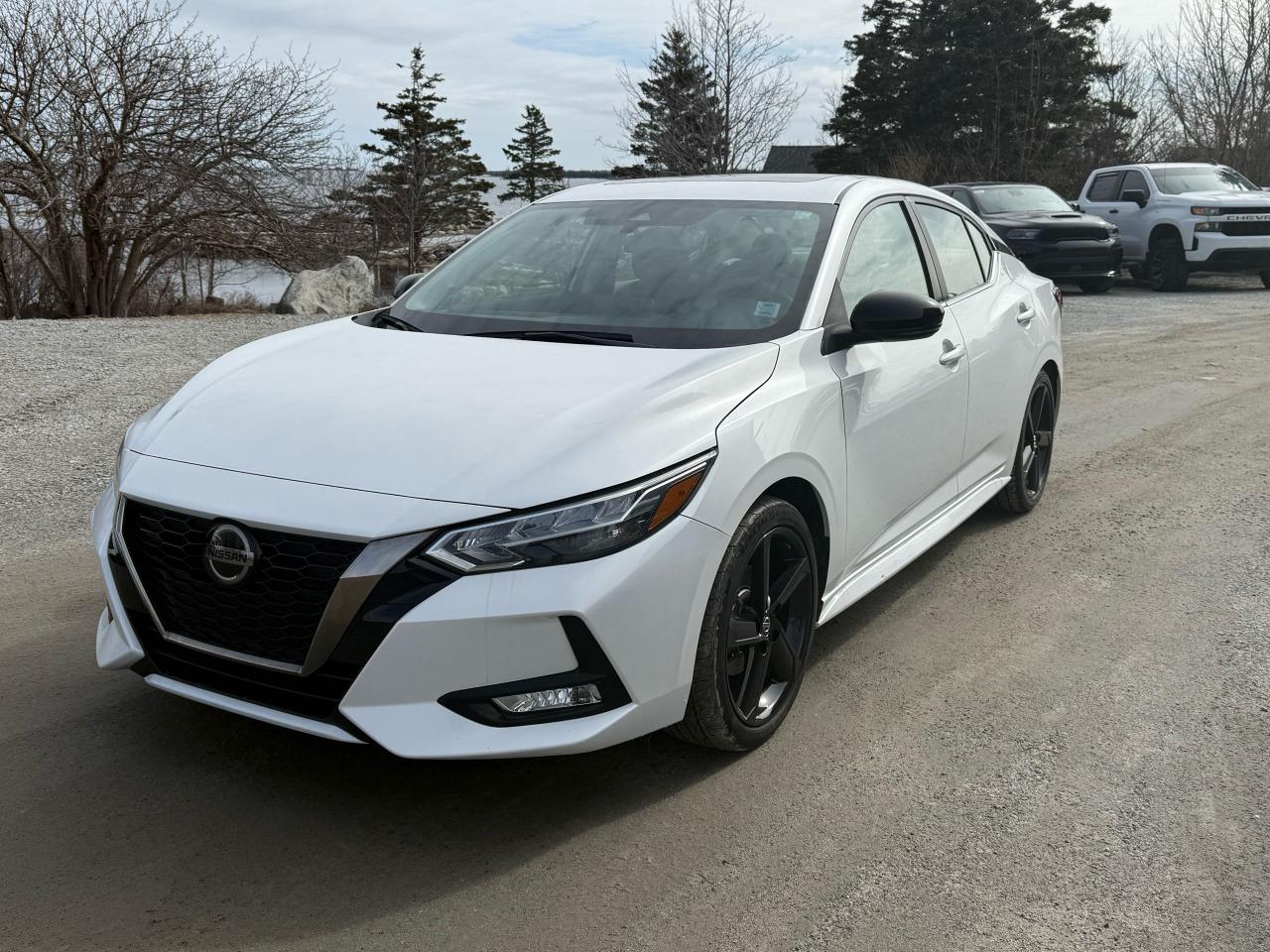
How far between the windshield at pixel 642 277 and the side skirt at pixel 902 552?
0.92 metres

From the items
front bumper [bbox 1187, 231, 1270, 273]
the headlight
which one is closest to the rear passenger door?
the headlight

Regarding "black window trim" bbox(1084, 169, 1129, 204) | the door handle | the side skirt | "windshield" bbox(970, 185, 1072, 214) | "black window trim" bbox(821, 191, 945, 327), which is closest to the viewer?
the side skirt

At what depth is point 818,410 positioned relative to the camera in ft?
11.7

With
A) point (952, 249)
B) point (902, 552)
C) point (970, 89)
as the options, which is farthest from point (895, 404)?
point (970, 89)

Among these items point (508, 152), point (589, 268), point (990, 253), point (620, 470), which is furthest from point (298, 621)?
point (508, 152)

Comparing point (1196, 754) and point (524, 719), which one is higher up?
point (524, 719)

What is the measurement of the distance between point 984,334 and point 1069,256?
520 inches

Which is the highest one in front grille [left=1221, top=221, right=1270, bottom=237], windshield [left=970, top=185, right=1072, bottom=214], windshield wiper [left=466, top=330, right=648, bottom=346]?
windshield [left=970, top=185, right=1072, bottom=214]

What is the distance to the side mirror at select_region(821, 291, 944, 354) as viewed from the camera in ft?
12.3

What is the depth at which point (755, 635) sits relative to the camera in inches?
133

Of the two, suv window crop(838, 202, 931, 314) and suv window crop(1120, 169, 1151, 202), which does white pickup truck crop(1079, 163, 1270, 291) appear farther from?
suv window crop(838, 202, 931, 314)

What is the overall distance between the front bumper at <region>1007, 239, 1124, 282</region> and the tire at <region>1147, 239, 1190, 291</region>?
5.07 ft

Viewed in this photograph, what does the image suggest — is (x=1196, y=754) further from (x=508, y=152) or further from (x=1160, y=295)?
(x=508, y=152)

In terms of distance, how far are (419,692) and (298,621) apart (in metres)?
0.35
